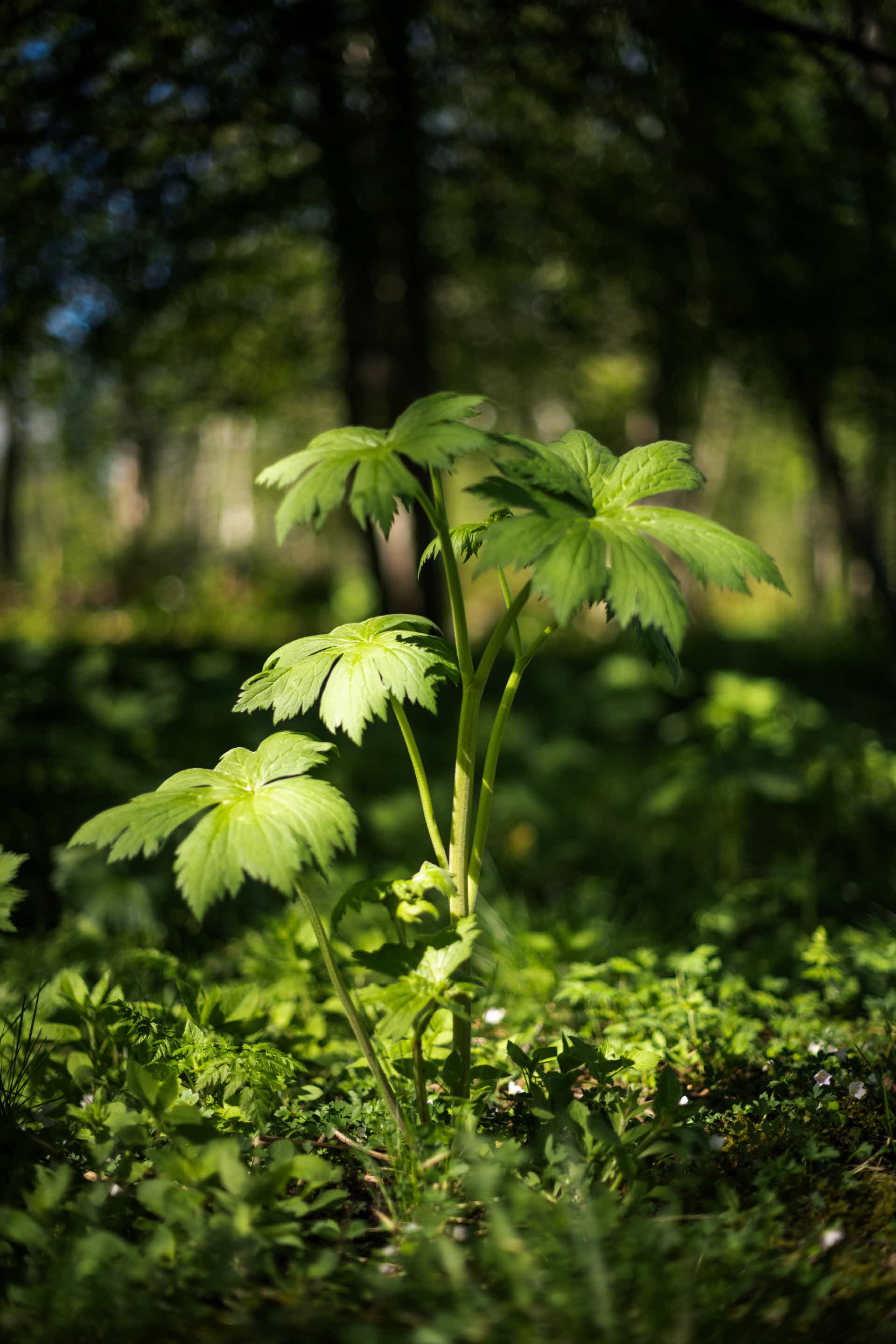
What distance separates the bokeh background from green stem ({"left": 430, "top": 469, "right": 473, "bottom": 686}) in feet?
5.18

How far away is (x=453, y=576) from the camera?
4.30ft

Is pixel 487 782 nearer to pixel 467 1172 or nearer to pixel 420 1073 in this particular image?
pixel 420 1073

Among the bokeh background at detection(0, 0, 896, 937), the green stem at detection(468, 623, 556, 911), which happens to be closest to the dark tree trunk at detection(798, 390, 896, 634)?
the bokeh background at detection(0, 0, 896, 937)

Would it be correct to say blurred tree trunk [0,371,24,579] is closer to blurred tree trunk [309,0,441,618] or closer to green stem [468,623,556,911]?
blurred tree trunk [309,0,441,618]

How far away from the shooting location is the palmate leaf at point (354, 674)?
126 cm

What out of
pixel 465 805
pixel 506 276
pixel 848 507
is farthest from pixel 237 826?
Result: pixel 506 276

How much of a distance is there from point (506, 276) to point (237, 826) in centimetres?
729

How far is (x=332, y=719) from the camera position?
1.25 m

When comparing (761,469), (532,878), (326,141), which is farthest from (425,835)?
(761,469)

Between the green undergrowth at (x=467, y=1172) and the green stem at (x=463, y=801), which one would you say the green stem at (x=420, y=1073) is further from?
the green stem at (x=463, y=801)

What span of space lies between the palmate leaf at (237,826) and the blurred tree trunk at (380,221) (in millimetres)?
1318

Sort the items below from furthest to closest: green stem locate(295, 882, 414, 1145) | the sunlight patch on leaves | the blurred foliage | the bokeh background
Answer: the blurred foliage → the bokeh background → green stem locate(295, 882, 414, 1145) → the sunlight patch on leaves

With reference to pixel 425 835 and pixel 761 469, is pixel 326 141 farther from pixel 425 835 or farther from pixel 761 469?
pixel 761 469

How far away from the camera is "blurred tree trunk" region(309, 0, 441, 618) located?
368 centimetres
